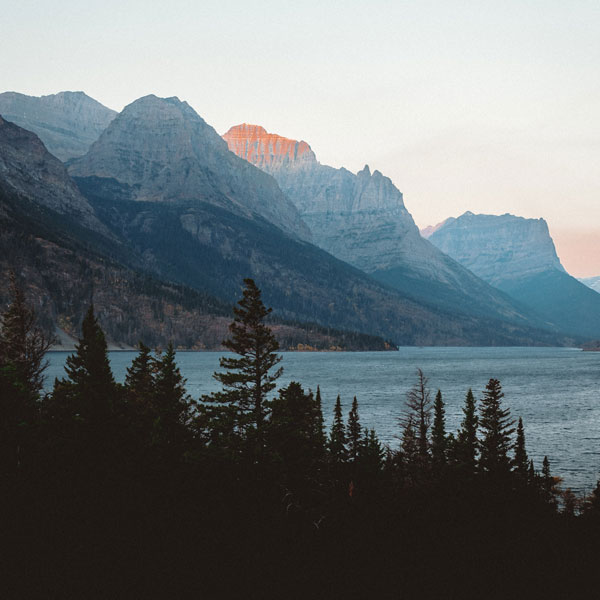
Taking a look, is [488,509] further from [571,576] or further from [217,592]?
[217,592]

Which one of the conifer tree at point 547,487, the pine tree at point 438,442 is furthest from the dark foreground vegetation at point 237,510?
the pine tree at point 438,442

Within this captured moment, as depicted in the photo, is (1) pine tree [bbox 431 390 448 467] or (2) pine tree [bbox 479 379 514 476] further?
(1) pine tree [bbox 431 390 448 467]

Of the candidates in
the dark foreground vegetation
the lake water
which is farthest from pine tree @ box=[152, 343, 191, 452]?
the lake water

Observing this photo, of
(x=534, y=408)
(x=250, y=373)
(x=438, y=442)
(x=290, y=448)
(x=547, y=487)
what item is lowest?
(x=534, y=408)

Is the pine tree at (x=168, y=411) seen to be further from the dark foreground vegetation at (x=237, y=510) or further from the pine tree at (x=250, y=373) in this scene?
the pine tree at (x=250, y=373)

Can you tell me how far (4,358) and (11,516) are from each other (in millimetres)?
32947

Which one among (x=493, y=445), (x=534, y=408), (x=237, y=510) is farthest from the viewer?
(x=534, y=408)

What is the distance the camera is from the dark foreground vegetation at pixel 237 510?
2098cm

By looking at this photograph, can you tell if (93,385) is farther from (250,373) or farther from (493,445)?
(493,445)

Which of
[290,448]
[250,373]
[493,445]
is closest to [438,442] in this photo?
[493,445]

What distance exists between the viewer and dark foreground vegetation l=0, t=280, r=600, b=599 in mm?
20984

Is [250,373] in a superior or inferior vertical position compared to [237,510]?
superior

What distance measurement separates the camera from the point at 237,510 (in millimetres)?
29688

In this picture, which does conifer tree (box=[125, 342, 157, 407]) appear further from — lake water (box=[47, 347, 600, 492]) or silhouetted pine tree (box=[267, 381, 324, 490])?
lake water (box=[47, 347, 600, 492])
